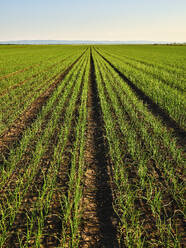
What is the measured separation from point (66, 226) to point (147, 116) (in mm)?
6064

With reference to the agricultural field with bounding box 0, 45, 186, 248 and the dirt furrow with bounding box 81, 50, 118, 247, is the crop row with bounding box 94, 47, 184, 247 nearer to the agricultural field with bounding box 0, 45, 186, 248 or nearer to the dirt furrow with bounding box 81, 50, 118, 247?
the agricultural field with bounding box 0, 45, 186, 248

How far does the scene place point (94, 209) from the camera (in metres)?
3.62

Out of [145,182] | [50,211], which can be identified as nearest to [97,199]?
[50,211]

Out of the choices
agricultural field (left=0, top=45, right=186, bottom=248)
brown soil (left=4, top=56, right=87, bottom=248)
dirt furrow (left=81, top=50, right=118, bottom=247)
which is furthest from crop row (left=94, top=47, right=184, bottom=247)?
brown soil (left=4, top=56, right=87, bottom=248)

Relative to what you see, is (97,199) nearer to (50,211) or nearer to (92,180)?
(92,180)

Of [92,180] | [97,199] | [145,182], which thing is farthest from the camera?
[92,180]

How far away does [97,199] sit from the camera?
3871 mm

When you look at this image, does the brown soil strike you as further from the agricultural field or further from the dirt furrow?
the dirt furrow

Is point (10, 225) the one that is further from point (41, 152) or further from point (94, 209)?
point (41, 152)

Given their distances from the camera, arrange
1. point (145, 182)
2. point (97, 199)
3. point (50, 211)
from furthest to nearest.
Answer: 1. point (145, 182)
2. point (97, 199)
3. point (50, 211)

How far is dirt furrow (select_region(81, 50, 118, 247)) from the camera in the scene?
10.1ft

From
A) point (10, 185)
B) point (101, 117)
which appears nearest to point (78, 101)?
point (101, 117)

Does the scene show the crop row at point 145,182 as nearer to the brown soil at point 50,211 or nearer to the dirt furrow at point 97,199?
the dirt furrow at point 97,199

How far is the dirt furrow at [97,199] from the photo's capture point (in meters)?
3.07
